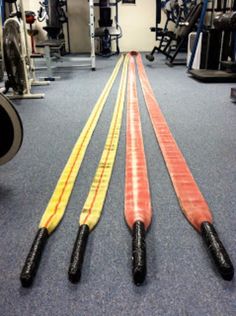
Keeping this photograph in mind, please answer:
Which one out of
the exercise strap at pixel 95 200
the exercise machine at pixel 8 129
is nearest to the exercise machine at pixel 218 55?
the exercise strap at pixel 95 200

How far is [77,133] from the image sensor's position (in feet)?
7.72

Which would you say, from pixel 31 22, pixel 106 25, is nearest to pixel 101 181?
pixel 31 22

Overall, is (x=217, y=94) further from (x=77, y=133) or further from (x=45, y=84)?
(x=45, y=84)

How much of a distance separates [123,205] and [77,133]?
3.62ft

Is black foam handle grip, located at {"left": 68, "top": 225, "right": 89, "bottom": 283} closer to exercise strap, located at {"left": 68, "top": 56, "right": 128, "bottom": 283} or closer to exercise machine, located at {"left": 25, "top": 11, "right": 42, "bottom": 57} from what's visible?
exercise strap, located at {"left": 68, "top": 56, "right": 128, "bottom": 283}

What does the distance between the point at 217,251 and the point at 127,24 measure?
863 cm

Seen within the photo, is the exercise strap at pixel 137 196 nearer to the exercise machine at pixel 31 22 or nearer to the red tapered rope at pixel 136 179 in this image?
the red tapered rope at pixel 136 179

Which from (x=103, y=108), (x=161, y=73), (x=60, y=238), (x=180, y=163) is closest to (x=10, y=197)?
(x=60, y=238)

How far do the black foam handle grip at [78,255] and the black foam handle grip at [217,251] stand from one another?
453 mm

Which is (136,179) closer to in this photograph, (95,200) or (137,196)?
(137,196)

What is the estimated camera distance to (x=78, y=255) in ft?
3.40

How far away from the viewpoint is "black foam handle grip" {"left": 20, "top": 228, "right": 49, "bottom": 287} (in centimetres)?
95

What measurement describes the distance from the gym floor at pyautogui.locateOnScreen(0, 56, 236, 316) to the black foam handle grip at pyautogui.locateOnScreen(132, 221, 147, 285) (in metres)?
0.03

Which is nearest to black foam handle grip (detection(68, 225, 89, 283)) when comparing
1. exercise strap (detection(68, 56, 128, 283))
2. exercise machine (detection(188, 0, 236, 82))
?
exercise strap (detection(68, 56, 128, 283))
